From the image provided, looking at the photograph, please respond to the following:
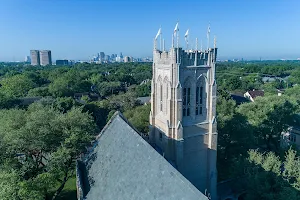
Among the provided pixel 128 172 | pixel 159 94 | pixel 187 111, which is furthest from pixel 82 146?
pixel 187 111

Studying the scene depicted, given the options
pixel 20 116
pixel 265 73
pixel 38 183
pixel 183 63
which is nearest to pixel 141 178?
pixel 38 183

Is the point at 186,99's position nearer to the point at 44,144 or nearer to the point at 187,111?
the point at 187,111

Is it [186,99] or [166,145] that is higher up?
[186,99]

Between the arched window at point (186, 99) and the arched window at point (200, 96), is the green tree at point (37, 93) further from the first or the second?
the arched window at point (200, 96)

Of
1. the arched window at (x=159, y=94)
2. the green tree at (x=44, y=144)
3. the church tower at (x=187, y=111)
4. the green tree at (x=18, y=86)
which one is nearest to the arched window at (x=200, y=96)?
the church tower at (x=187, y=111)

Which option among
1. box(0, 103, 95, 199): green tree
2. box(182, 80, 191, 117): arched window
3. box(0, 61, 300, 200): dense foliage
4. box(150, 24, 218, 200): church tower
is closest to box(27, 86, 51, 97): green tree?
box(0, 61, 300, 200): dense foliage

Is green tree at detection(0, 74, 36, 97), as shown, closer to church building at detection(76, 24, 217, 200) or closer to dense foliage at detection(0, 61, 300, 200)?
dense foliage at detection(0, 61, 300, 200)

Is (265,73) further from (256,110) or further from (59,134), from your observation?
(59,134)

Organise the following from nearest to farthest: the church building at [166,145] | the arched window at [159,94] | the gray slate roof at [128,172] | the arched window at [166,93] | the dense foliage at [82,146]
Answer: the gray slate roof at [128,172], the church building at [166,145], the dense foliage at [82,146], the arched window at [166,93], the arched window at [159,94]
